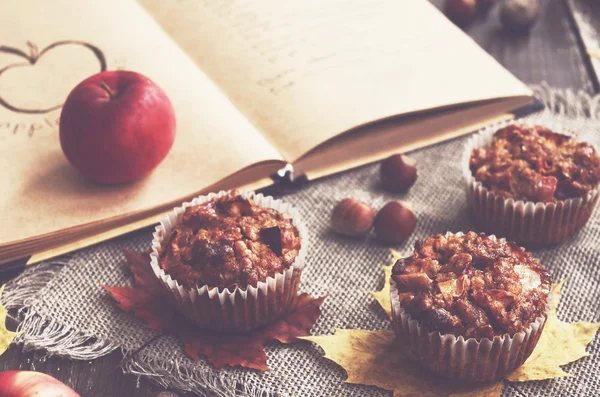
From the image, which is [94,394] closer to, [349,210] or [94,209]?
[94,209]

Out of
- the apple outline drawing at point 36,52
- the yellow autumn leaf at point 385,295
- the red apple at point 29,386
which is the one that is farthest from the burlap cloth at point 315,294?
the apple outline drawing at point 36,52

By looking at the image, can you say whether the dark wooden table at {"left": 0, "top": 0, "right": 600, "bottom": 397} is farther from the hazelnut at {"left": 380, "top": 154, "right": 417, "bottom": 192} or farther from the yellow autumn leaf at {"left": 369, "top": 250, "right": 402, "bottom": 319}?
the yellow autumn leaf at {"left": 369, "top": 250, "right": 402, "bottom": 319}

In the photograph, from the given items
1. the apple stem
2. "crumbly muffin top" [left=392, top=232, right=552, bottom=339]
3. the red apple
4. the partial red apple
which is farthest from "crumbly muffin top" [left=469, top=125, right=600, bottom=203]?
the red apple

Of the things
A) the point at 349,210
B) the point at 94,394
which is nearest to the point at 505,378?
the point at 349,210

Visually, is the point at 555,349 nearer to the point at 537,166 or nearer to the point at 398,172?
the point at 537,166

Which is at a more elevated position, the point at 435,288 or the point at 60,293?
the point at 435,288

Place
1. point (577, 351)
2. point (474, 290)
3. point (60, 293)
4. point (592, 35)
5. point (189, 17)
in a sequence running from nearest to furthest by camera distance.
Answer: point (474, 290), point (577, 351), point (60, 293), point (189, 17), point (592, 35)

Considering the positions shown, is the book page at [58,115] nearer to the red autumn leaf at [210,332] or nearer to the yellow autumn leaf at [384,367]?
the red autumn leaf at [210,332]

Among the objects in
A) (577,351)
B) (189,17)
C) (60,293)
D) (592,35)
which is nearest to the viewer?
(577,351)
